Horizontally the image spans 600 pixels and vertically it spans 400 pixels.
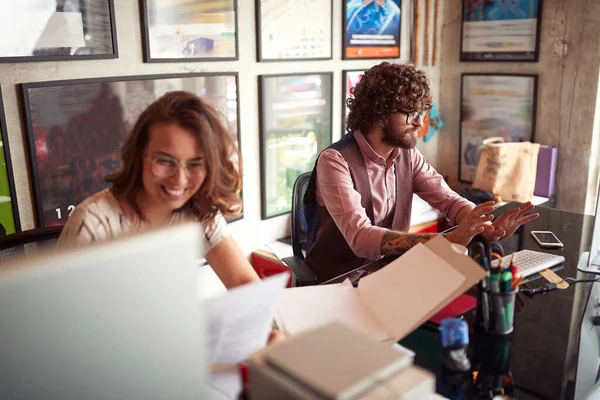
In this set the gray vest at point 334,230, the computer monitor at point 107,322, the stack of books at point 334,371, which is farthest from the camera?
the gray vest at point 334,230

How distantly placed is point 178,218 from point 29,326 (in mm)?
837

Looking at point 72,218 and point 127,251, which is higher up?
point 127,251

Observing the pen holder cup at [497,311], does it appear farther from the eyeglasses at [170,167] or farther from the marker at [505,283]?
the eyeglasses at [170,167]

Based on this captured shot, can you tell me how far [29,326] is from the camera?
1.88 ft

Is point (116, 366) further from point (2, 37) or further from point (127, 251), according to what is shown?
point (2, 37)

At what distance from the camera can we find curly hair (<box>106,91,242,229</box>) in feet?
4.15

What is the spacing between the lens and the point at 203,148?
125 cm

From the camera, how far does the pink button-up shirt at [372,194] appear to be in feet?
6.17

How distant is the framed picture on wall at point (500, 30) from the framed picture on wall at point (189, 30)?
197cm

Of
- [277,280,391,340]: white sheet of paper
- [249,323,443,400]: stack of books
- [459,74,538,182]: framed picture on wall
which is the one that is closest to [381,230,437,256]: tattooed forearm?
[277,280,391,340]: white sheet of paper

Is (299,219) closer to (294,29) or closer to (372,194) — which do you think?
(372,194)

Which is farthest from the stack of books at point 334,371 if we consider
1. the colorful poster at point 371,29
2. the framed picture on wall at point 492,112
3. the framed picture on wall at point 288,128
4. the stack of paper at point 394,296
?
the framed picture on wall at point 492,112

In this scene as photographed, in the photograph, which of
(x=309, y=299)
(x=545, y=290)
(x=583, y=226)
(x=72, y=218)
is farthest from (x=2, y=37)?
(x=583, y=226)

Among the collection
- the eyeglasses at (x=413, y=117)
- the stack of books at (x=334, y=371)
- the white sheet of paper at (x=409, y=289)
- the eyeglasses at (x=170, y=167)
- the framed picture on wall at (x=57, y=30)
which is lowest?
the white sheet of paper at (x=409, y=289)
